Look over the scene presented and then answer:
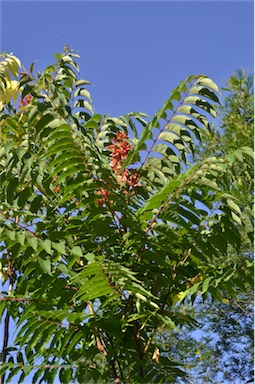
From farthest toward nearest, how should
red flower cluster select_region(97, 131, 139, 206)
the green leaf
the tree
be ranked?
the tree → red flower cluster select_region(97, 131, 139, 206) → the green leaf

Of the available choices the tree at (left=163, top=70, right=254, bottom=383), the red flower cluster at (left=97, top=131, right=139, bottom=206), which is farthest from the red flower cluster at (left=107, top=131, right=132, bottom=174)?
the tree at (left=163, top=70, right=254, bottom=383)

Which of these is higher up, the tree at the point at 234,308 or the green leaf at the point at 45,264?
the tree at the point at 234,308

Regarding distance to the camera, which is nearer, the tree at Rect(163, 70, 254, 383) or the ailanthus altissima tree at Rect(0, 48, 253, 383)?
the ailanthus altissima tree at Rect(0, 48, 253, 383)

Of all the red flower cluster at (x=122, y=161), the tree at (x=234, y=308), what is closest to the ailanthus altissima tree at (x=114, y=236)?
the red flower cluster at (x=122, y=161)

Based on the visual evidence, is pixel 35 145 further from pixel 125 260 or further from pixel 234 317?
pixel 234 317

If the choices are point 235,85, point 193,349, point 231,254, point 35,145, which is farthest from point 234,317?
point 35,145

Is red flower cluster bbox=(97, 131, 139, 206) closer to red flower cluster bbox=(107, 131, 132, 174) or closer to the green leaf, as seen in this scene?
red flower cluster bbox=(107, 131, 132, 174)

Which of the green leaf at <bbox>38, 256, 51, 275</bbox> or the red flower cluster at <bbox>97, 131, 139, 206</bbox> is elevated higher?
the red flower cluster at <bbox>97, 131, 139, 206</bbox>

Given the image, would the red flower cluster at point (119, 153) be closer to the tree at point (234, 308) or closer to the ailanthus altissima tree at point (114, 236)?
the ailanthus altissima tree at point (114, 236)

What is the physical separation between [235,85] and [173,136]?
6672 mm

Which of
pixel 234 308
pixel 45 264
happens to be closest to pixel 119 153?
pixel 45 264

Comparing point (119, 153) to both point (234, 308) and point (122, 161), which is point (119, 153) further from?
point (234, 308)

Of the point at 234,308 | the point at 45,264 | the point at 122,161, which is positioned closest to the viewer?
the point at 45,264

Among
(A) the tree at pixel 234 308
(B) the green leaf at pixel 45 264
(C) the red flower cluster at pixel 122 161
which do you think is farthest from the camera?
(A) the tree at pixel 234 308
